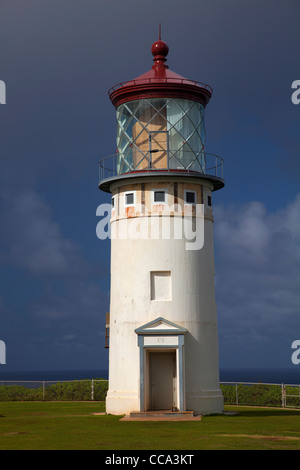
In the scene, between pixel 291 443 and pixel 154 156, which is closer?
pixel 291 443

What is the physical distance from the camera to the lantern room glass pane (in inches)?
1048

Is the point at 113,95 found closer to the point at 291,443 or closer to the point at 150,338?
the point at 150,338

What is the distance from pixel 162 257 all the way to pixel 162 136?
14.2ft

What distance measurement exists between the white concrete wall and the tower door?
623 millimetres

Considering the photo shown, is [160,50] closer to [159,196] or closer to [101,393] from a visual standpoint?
[159,196]

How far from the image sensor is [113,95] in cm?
2752

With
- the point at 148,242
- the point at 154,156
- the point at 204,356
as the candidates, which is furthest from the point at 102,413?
the point at 154,156

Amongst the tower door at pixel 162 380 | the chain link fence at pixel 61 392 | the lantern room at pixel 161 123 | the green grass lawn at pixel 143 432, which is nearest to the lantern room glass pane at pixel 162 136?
the lantern room at pixel 161 123

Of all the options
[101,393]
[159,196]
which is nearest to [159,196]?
[159,196]

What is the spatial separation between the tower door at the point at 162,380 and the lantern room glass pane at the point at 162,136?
6.63 meters

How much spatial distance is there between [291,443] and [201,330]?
8.39 m

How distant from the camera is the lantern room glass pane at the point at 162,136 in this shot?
26625mm

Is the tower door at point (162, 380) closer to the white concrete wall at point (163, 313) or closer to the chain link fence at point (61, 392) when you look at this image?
the white concrete wall at point (163, 313)
